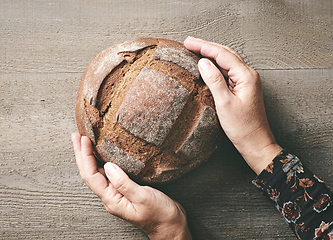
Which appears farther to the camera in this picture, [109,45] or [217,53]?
[109,45]

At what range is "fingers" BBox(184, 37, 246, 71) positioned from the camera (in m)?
1.08

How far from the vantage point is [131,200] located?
3.40 feet

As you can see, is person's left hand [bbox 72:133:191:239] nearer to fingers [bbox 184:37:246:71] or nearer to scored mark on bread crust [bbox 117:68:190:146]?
scored mark on bread crust [bbox 117:68:190:146]

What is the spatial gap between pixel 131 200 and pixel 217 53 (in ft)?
2.98

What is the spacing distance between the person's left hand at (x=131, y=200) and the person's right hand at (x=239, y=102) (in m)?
0.52

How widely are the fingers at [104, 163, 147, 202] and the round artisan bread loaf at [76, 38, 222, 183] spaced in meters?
0.03

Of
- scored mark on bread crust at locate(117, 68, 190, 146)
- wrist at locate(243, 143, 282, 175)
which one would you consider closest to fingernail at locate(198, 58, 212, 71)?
scored mark on bread crust at locate(117, 68, 190, 146)

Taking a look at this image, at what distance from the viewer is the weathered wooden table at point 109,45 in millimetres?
1292

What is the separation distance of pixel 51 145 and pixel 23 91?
40 cm

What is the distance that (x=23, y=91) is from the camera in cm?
132

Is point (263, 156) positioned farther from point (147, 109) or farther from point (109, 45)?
point (109, 45)

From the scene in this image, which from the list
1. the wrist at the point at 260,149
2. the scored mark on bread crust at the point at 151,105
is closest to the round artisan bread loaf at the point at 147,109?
the scored mark on bread crust at the point at 151,105

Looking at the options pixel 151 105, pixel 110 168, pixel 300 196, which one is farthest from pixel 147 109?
pixel 300 196

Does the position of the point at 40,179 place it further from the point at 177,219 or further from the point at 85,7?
the point at 85,7
